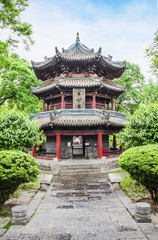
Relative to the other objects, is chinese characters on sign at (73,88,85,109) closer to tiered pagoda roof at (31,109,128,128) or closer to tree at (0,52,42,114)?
tiered pagoda roof at (31,109,128,128)

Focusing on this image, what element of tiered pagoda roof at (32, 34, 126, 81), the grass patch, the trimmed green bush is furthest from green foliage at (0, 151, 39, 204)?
tiered pagoda roof at (32, 34, 126, 81)

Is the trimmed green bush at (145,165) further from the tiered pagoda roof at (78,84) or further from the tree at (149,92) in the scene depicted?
the tree at (149,92)

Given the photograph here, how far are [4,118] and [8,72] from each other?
1472 cm

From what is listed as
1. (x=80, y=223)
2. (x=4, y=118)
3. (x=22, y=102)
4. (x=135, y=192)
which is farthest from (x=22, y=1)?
(x=22, y=102)

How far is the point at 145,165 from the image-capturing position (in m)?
5.70

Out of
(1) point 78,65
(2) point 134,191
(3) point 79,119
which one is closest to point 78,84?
(1) point 78,65

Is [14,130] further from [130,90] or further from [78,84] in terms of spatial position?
[130,90]

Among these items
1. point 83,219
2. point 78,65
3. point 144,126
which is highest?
point 78,65

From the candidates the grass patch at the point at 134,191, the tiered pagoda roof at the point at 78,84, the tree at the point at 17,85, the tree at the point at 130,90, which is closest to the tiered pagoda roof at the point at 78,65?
the tiered pagoda roof at the point at 78,84

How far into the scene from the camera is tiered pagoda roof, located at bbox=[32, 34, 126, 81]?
15688 mm

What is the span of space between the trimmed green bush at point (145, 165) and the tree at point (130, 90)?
20461 millimetres

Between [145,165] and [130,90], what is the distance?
73.9 feet

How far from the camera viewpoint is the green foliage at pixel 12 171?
547 cm

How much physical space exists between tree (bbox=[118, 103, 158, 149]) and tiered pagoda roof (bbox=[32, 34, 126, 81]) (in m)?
9.06
